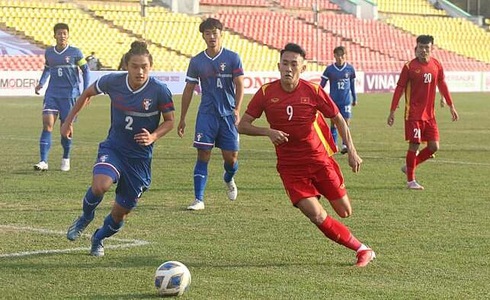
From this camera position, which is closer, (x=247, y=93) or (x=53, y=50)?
(x=53, y=50)

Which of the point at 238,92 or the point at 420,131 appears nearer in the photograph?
the point at 238,92

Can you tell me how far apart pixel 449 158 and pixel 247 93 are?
26349 millimetres

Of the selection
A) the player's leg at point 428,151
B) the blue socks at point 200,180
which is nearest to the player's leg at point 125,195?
the blue socks at point 200,180

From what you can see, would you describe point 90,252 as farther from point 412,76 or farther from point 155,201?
point 412,76

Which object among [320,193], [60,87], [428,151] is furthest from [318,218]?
[60,87]

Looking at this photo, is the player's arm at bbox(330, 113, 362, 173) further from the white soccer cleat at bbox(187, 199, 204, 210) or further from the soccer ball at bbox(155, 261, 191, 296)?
the white soccer cleat at bbox(187, 199, 204, 210)

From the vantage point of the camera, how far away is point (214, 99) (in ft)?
38.5

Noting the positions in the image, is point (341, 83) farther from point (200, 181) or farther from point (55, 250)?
point (55, 250)

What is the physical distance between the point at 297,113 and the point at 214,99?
3.57m

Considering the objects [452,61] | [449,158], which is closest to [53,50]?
[449,158]

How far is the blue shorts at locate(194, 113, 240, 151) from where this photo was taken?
11666 mm

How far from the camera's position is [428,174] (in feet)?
51.0

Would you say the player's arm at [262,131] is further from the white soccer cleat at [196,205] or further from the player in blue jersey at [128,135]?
the white soccer cleat at [196,205]

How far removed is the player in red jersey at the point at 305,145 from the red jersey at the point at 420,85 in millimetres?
5767
